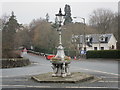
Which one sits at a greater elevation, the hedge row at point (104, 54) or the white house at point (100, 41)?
the white house at point (100, 41)

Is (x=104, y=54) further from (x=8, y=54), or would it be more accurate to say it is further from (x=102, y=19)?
(x=102, y=19)

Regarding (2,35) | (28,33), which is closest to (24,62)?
(2,35)

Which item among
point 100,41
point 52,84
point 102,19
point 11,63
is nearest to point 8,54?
point 11,63

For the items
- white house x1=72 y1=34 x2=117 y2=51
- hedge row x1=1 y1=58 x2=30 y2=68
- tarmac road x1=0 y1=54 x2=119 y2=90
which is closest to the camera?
tarmac road x1=0 y1=54 x2=119 y2=90

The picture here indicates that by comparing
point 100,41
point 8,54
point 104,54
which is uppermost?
point 100,41

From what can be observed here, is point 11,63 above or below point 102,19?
below

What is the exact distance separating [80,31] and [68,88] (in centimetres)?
4398

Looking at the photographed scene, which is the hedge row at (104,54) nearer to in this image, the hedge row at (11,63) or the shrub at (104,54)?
the shrub at (104,54)

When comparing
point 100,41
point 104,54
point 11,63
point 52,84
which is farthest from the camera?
point 100,41

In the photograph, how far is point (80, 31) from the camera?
5334cm

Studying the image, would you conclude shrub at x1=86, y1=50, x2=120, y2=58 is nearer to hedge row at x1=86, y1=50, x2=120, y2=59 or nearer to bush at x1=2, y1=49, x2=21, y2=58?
hedge row at x1=86, y1=50, x2=120, y2=59

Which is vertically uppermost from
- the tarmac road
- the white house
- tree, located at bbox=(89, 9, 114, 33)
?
tree, located at bbox=(89, 9, 114, 33)

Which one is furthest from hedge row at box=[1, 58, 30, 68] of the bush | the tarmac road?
the bush

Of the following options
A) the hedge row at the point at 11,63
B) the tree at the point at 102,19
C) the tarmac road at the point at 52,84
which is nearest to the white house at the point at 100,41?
the tree at the point at 102,19
